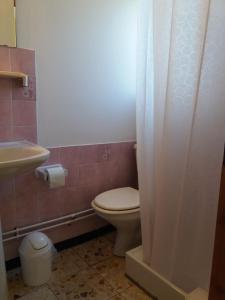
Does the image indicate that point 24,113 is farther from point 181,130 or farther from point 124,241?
point 124,241

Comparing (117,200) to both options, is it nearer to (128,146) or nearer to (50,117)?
(128,146)

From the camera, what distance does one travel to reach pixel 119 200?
5.66 feet

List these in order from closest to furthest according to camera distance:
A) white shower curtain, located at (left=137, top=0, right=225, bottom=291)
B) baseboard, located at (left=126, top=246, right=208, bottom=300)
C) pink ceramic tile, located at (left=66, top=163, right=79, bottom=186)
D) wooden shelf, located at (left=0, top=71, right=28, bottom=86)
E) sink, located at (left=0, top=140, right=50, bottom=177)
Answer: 1. white shower curtain, located at (left=137, top=0, right=225, bottom=291)
2. sink, located at (left=0, top=140, right=50, bottom=177)
3. baseboard, located at (left=126, top=246, right=208, bottom=300)
4. wooden shelf, located at (left=0, top=71, right=28, bottom=86)
5. pink ceramic tile, located at (left=66, top=163, right=79, bottom=186)

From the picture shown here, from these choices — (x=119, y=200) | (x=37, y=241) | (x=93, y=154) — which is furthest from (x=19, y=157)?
(x=119, y=200)

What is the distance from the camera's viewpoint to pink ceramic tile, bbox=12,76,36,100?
4.87 ft

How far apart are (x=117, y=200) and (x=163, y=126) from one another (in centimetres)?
76

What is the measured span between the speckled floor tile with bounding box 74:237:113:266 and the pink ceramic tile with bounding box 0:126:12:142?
101 centimetres

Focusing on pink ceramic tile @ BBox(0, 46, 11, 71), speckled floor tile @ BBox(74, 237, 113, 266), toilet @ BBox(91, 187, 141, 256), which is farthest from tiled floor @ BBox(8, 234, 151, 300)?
pink ceramic tile @ BBox(0, 46, 11, 71)

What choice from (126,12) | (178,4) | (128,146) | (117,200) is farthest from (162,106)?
(126,12)

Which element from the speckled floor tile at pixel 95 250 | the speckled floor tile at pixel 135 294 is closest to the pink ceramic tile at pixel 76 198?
the speckled floor tile at pixel 95 250

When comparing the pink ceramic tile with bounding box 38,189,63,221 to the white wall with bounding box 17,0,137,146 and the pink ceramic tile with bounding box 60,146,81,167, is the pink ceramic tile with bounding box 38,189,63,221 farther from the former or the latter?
the white wall with bounding box 17,0,137,146

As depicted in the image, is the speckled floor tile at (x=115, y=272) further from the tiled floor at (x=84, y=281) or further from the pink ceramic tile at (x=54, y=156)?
the pink ceramic tile at (x=54, y=156)

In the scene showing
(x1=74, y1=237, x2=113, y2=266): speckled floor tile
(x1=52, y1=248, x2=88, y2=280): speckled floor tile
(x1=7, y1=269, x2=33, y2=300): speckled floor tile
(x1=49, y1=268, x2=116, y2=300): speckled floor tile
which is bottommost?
(x1=7, y1=269, x2=33, y2=300): speckled floor tile

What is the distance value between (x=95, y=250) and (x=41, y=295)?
54 centimetres
